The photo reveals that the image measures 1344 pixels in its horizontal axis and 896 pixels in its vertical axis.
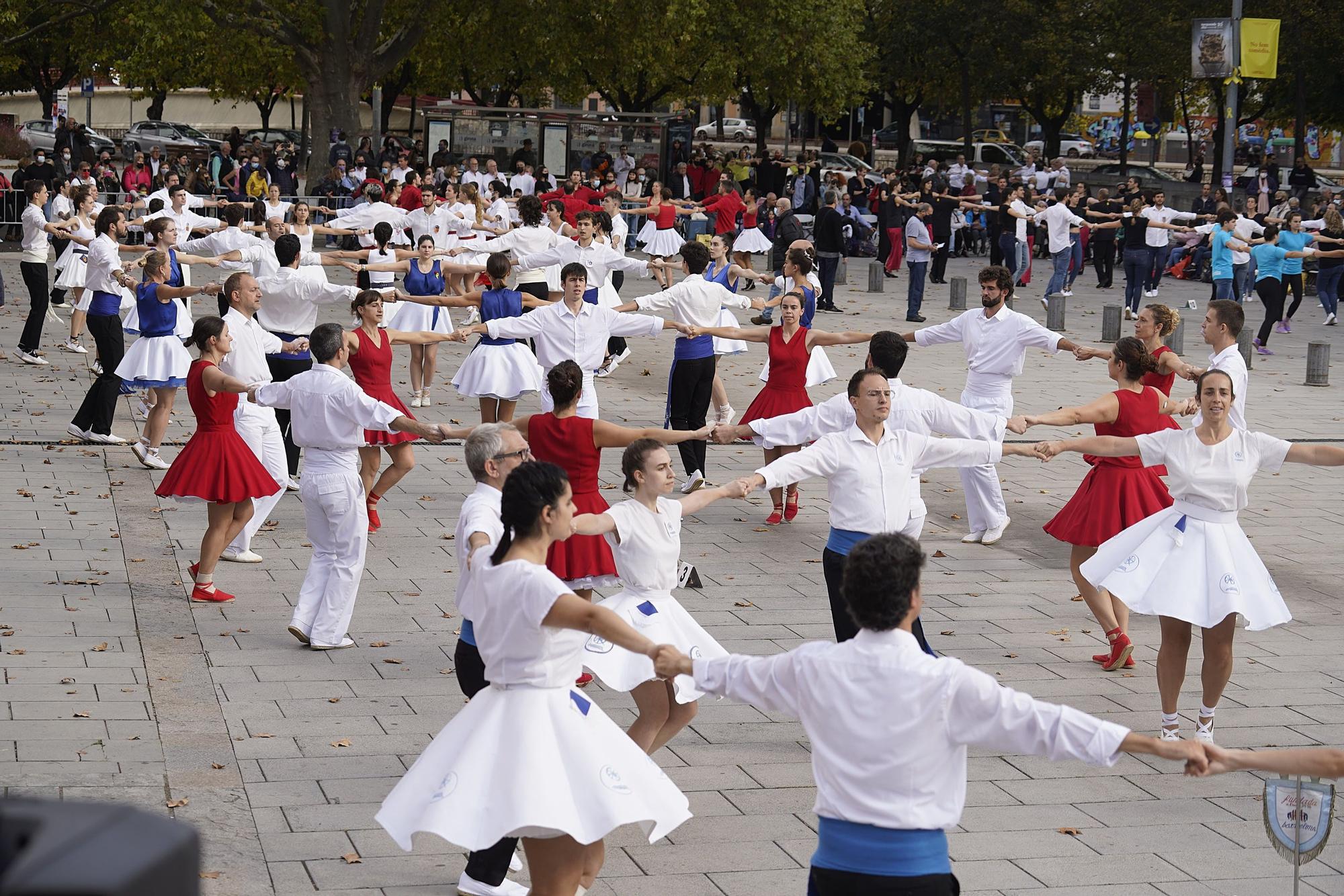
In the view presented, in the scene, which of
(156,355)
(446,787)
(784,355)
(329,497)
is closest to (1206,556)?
(446,787)

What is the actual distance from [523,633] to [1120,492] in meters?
4.74

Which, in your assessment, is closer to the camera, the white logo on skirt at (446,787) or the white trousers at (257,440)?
the white logo on skirt at (446,787)

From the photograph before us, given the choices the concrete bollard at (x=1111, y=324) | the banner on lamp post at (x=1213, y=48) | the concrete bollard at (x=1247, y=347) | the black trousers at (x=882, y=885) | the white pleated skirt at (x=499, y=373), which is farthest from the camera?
the banner on lamp post at (x=1213, y=48)

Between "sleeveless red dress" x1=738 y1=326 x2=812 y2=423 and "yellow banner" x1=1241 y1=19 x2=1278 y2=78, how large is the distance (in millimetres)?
23484

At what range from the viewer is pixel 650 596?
653 cm

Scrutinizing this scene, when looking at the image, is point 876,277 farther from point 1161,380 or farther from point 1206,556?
point 1206,556

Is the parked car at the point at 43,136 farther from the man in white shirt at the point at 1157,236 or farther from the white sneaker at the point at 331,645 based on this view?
the white sneaker at the point at 331,645

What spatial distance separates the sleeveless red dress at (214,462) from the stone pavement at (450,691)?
67 centimetres

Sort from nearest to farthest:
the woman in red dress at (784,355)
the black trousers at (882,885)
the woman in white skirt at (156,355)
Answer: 1. the black trousers at (882,885)
2. the woman in red dress at (784,355)
3. the woman in white skirt at (156,355)

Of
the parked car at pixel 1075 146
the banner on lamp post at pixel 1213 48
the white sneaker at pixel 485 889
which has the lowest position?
the white sneaker at pixel 485 889

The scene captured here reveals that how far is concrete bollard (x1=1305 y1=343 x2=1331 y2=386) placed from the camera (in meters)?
19.0

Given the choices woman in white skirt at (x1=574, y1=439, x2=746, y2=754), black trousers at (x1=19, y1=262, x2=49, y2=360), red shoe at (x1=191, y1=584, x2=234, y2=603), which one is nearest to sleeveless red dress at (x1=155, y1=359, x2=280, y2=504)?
red shoe at (x1=191, y1=584, x2=234, y2=603)

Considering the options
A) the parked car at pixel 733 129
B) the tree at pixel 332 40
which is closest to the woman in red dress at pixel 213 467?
the tree at pixel 332 40

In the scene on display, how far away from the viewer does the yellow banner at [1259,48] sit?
31828mm
